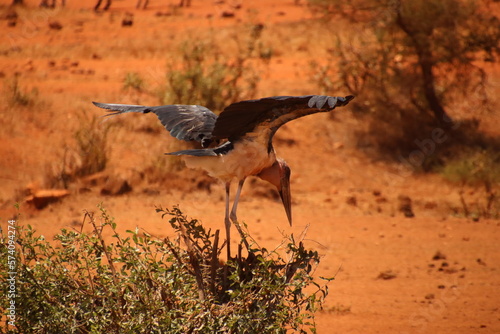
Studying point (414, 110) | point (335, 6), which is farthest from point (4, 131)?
point (414, 110)

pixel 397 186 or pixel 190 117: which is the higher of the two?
pixel 190 117

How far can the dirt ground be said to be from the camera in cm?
647

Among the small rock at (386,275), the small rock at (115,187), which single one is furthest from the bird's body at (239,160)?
the small rock at (115,187)

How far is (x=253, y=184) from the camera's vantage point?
369 inches

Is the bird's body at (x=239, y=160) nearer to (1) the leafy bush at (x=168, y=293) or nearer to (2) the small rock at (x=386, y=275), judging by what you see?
(1) the leafy bush at (x=168, y=293)

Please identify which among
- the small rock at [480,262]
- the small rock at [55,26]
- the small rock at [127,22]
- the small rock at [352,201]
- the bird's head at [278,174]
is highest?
the small rock at [127,22]

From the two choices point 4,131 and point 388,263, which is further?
point 4,131

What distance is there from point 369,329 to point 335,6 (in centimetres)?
744

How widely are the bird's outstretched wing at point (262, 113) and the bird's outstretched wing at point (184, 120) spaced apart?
0.14 metres

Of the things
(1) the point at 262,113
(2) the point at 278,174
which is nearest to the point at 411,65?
(2) the point at 278,174

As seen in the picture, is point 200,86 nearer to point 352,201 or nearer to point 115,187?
point 115,187

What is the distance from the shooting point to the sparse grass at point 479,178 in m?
9.37

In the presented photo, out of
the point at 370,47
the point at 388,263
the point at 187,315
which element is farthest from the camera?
the point at 370,47

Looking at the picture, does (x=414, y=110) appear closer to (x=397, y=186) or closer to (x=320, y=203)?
(x=397, y=186)
